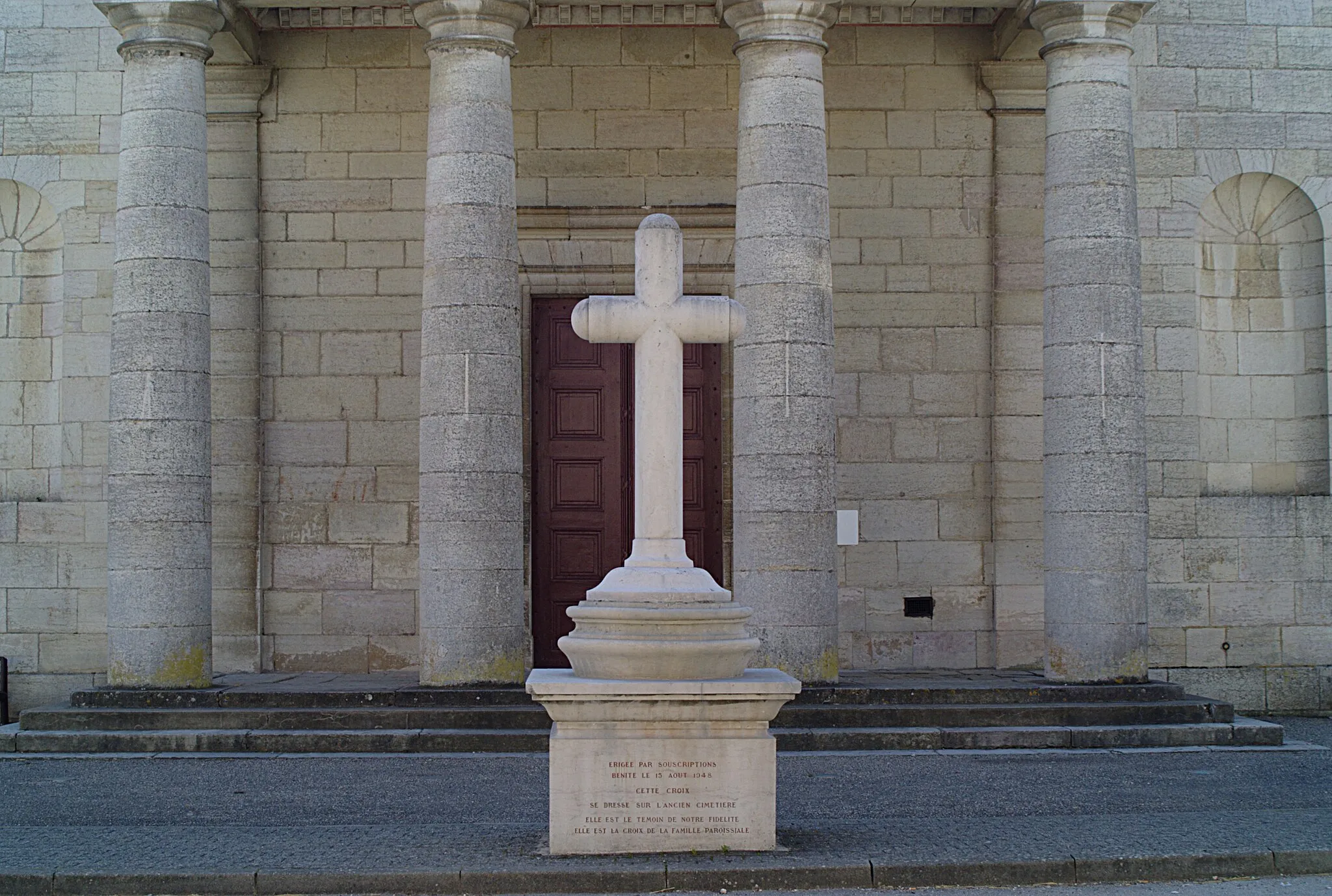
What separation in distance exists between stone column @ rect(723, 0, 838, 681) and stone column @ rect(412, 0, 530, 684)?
225cm

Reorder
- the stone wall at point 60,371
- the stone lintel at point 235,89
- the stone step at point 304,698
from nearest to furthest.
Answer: the stone step at point 304,698 → the stone wall at point 60,371 → the stone lintel at point 235,89

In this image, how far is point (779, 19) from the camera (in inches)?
591

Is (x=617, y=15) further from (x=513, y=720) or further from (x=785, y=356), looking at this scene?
(x=513, y=720)

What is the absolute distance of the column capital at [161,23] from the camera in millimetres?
15227

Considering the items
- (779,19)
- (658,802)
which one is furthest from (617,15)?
(658,802)

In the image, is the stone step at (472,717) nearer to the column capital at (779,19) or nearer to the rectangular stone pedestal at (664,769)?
the rectangular stone pedestal at (664,769)

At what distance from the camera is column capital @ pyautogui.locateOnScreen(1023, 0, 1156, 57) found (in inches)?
601

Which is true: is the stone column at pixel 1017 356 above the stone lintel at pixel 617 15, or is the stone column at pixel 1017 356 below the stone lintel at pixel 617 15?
below

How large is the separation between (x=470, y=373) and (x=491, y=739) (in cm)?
349

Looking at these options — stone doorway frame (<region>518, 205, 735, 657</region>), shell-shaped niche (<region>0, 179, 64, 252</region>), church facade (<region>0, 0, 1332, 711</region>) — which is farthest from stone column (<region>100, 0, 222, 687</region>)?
stone doorway frame (<region>518, 205, 735, 657</region>)

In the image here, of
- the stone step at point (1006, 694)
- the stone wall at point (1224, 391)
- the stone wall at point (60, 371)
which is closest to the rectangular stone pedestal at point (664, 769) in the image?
the stone step at point (1006, 694)

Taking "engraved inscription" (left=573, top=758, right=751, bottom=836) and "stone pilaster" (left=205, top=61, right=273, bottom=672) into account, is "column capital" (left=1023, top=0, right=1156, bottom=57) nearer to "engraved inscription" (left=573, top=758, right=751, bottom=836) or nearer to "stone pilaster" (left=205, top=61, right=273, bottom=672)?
"stone pilaster" (left=205, top=61, right=273, bottom=672)

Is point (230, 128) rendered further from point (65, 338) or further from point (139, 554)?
point (139, 554)

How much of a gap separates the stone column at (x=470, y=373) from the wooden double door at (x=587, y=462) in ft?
8.60
